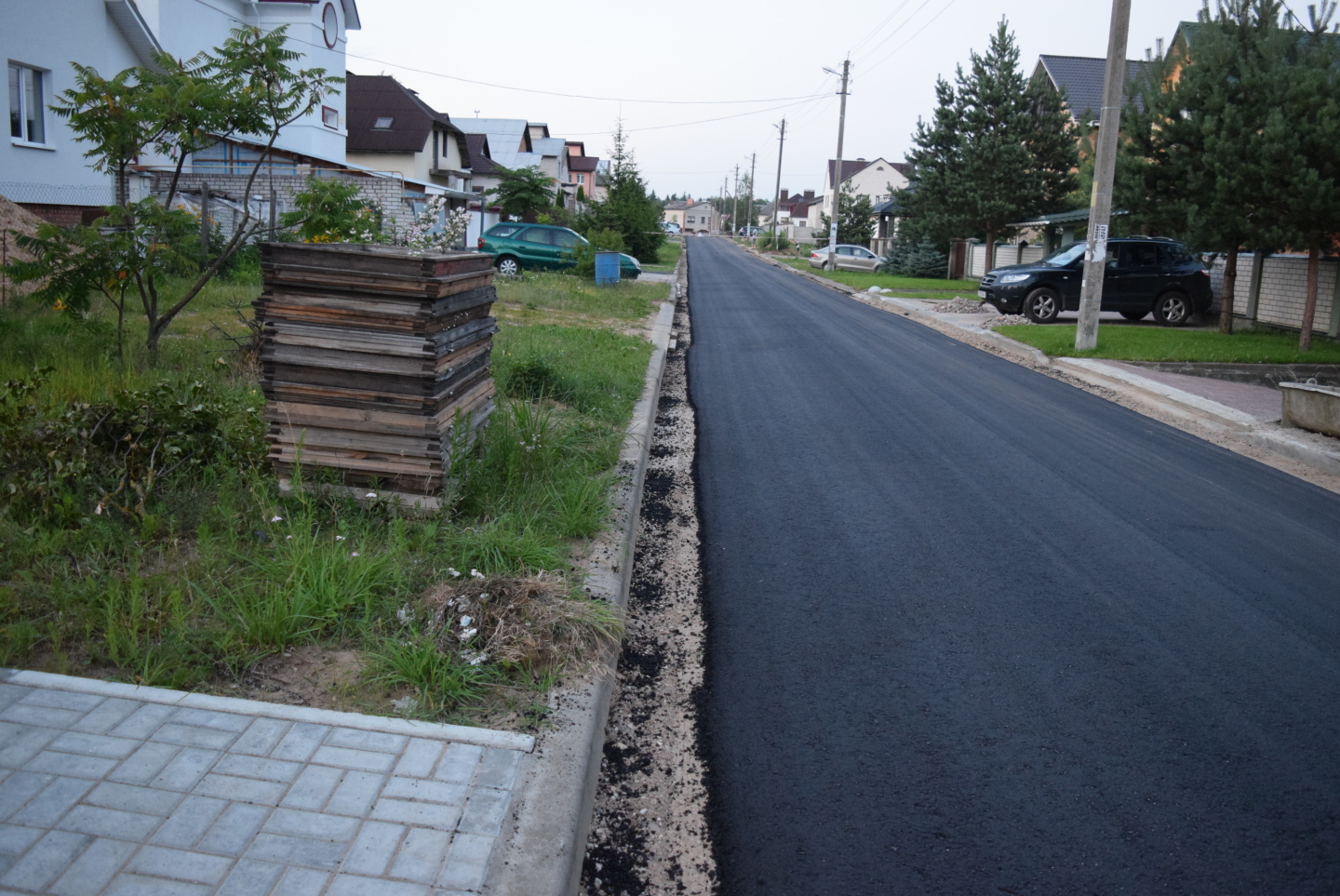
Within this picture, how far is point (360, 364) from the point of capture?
5.38 meters

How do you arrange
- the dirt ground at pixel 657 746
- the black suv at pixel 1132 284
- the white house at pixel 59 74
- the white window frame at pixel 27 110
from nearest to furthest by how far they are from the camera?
the dirt ground at pixel 657 746 → the white house at pixel 59 74 → the white window frame at pixel 27 110 → the black suv at pixel 1132 284

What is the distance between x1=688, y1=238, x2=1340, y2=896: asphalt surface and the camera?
3.22 m

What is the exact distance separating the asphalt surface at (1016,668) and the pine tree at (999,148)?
77.7 feet

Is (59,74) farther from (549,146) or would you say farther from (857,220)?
(549,146)

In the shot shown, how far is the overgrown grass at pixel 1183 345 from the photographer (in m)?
15.2

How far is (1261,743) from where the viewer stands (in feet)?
12.7

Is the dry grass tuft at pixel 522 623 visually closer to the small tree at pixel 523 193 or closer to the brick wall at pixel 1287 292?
the brick wall at pixel 1287 292

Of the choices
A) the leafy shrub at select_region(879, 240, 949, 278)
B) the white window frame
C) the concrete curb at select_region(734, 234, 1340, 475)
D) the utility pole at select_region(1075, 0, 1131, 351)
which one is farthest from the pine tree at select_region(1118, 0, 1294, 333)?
the white window frame

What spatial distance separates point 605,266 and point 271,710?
22097 millimetres

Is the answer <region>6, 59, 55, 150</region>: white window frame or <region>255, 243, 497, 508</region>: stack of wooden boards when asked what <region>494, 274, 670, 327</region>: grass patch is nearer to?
<region>6, 59, 55, 150</region>: white window frame

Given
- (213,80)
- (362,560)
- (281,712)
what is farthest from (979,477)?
(213,80)

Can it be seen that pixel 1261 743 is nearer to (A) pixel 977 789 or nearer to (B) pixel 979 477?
(A) pixel 977 789

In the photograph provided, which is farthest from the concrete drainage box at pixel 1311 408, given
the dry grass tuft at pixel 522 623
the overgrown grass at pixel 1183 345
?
the dry grass tuft at pixel 522 623

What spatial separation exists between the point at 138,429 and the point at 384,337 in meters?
1.52
